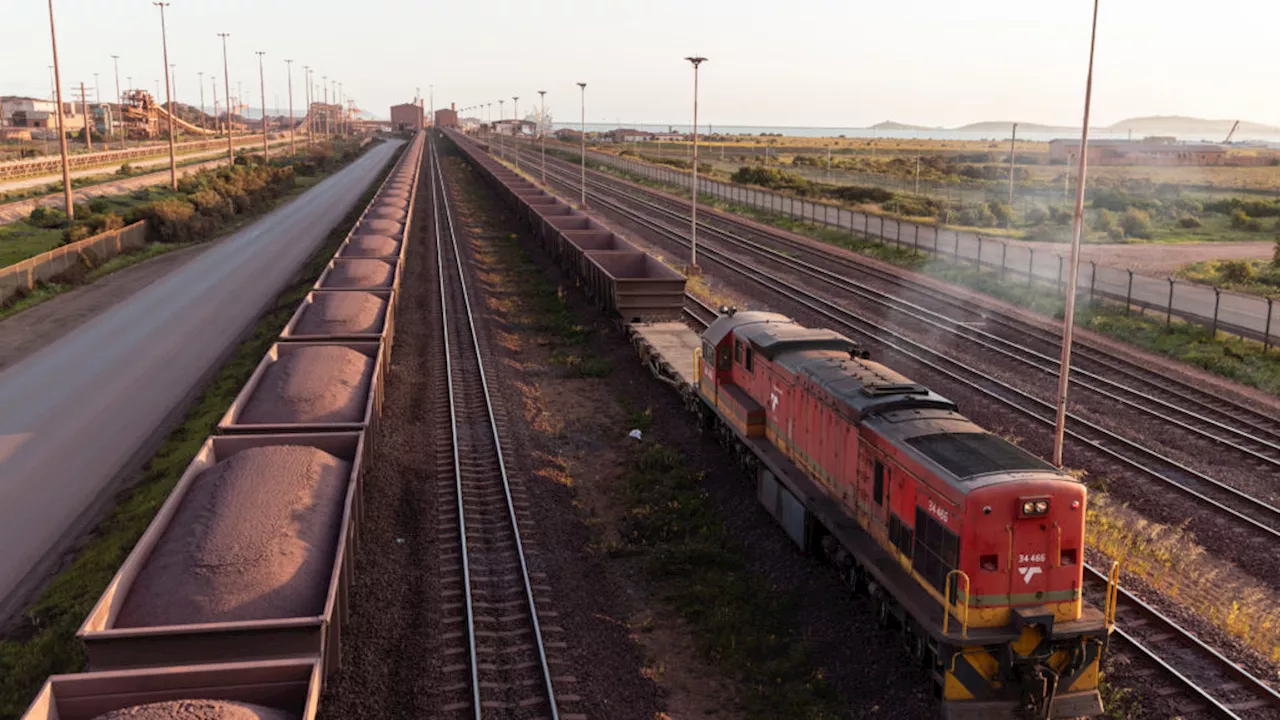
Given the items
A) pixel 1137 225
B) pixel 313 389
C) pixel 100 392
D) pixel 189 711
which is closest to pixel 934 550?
pixel 189 711

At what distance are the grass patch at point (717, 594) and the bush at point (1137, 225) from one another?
55.7 m

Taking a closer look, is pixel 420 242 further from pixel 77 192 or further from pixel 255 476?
pixel 255 476

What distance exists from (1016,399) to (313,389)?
18.4 m

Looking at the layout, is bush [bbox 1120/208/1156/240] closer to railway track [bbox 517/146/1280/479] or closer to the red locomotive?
railway track [bbox 517/146/1280/479]

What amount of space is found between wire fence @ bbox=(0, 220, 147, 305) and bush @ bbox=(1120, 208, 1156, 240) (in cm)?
6393

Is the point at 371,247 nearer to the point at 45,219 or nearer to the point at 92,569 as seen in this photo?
the point at 92,569

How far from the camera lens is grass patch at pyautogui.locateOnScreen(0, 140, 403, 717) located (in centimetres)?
1352

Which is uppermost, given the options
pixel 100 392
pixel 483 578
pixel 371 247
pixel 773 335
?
pixel 371 247

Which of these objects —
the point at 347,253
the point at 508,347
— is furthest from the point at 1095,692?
the point at 347,253

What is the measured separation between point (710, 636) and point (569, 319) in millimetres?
Result: 22741

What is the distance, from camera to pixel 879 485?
13.6m

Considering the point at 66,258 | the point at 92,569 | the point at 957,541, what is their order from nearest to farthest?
1. the point at 957,541
2. the point at 92,569
3. the point at 66,258

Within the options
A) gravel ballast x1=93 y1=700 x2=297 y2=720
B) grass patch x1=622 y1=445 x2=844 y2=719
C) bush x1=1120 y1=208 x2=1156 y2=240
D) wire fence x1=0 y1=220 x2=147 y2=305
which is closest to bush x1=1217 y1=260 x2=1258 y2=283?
bush x1=1120 y1=208 x2=1156 y2=240

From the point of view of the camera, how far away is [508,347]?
32.0 meters
